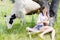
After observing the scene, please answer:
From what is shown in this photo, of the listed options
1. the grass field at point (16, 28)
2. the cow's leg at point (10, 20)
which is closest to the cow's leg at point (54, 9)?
the grass field at point (16, 28)

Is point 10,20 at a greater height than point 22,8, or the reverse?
point 22,8

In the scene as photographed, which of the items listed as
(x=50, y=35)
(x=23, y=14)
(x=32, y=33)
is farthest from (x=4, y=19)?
(x=50, y=35)

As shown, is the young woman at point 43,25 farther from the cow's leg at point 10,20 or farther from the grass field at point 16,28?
the cow's leg at point 10,20

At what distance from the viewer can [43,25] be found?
5.07ft

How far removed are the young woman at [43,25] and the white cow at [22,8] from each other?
0.25 feet

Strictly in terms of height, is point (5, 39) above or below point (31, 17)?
below

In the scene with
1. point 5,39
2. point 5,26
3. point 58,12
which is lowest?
point 5,39

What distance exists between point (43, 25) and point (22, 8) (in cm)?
23

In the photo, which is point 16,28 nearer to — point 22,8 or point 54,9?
point 22,8

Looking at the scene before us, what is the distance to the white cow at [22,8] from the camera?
5.06 ft

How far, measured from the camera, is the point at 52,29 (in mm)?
1535

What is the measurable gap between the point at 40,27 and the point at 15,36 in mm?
228

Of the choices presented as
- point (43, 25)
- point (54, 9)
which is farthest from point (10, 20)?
point (54, 9)

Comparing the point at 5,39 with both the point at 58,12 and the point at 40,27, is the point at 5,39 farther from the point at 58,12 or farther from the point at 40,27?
the point at 58,12
